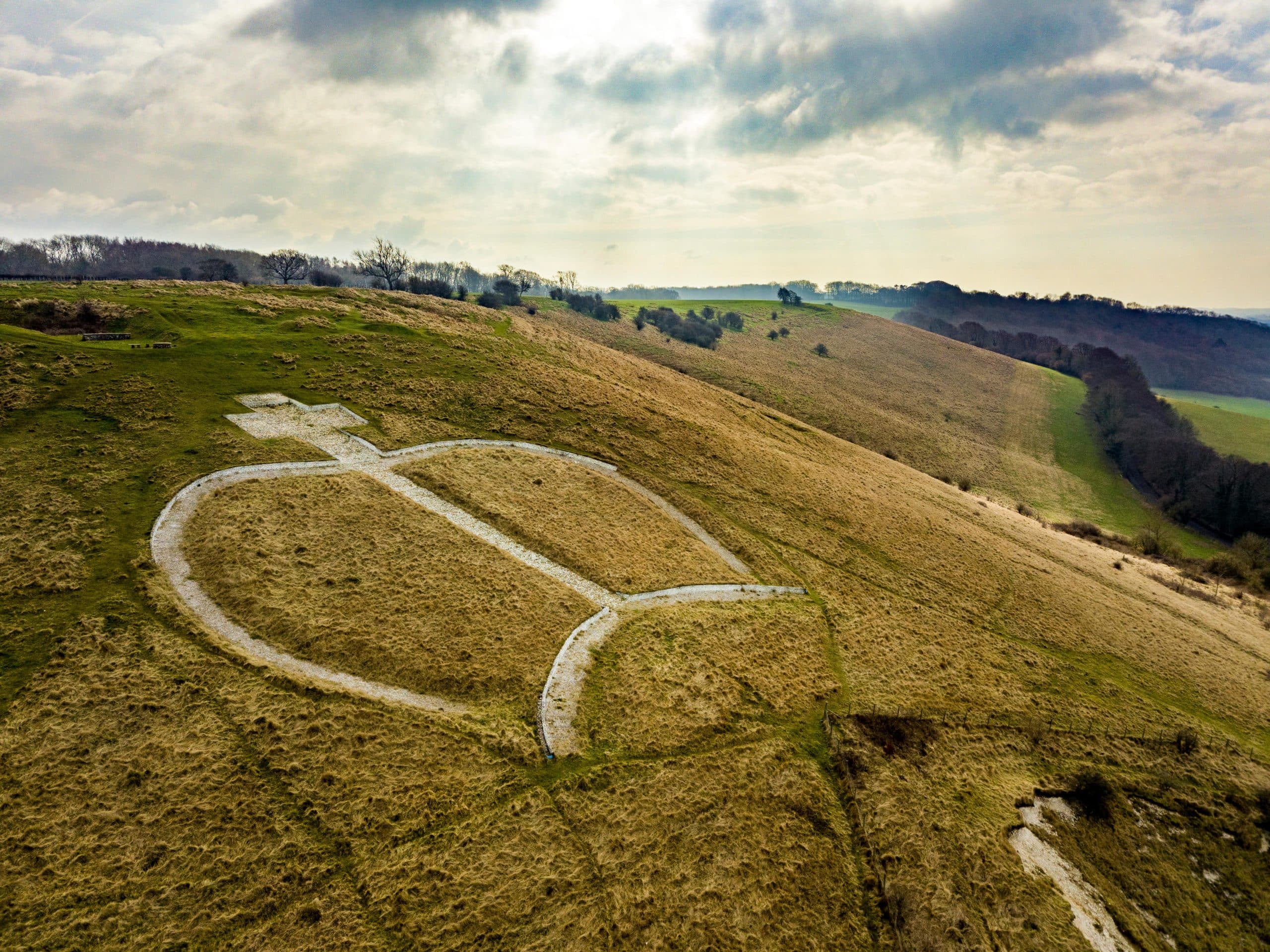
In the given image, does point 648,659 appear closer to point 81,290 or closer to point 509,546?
point 509,546

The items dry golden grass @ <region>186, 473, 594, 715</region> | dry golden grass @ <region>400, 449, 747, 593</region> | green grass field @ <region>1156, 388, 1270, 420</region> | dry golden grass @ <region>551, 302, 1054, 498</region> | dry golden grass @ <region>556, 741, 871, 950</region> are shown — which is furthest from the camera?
green grass field @ <region>1156, 388, 1270, 420</region>

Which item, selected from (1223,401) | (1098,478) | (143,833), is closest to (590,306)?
(1098,478)

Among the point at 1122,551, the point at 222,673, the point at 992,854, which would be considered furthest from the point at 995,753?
the point at 1122,551

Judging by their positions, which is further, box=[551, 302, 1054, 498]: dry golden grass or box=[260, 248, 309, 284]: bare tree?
box=[260, 248, 309, 284]: bare tree

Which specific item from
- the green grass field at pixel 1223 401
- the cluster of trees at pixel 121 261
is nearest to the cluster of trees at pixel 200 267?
the cluster of trees at pixel 121 261

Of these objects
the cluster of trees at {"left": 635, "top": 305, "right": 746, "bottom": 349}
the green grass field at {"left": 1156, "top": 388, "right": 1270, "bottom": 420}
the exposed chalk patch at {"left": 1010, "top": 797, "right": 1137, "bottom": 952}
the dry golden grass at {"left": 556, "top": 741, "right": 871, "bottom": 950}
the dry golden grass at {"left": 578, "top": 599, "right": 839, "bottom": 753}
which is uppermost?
the cluster of trees at {"left": 635, "top": 305, "right": 746, "bottom": 349}

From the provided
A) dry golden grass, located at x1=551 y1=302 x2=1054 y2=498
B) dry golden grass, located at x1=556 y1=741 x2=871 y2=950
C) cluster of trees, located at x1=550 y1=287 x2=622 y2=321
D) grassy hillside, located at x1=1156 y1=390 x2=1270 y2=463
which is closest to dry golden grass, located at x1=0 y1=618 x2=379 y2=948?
dry golden grass, located at x1=556 y1=741 x2=871 y2=950

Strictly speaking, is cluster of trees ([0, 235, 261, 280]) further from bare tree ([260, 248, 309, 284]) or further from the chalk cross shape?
the chalk cross shape
